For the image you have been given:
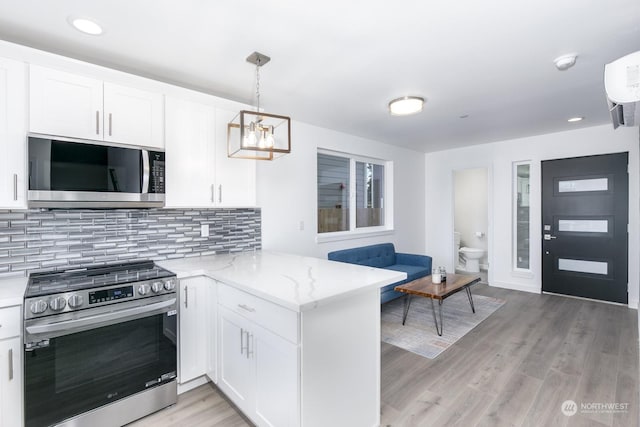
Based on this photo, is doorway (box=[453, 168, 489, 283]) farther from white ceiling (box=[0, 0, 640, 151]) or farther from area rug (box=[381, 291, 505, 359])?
white ceiling (box=[0, 0, 640, 151])

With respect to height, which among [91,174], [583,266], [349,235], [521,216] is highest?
[91,174]

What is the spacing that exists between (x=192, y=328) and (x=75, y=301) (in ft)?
2.58

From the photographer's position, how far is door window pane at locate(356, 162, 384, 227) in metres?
4.95

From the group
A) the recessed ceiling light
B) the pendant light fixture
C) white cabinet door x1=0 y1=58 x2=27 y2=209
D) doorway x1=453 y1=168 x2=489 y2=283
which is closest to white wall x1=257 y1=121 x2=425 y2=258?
the pendant light fixture

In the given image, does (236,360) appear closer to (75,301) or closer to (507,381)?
(75,301)

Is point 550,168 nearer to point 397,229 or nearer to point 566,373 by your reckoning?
point 397,229

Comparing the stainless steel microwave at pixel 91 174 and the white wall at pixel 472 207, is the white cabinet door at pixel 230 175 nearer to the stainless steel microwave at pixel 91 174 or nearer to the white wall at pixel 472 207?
the stainless steel microwave at pixel 91 174

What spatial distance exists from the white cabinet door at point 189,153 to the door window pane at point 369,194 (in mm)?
2692

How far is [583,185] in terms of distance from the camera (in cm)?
443

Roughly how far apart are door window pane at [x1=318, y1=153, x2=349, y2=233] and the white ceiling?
1.23 metres

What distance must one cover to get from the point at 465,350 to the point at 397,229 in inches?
106

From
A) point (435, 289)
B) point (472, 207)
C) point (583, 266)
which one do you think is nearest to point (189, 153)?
point (435, 289)

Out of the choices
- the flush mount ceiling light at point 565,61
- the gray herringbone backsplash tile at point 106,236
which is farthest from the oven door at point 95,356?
the flush mount ceiling light at point 565,61

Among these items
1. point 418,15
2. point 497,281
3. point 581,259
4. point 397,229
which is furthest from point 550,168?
point 418,15
